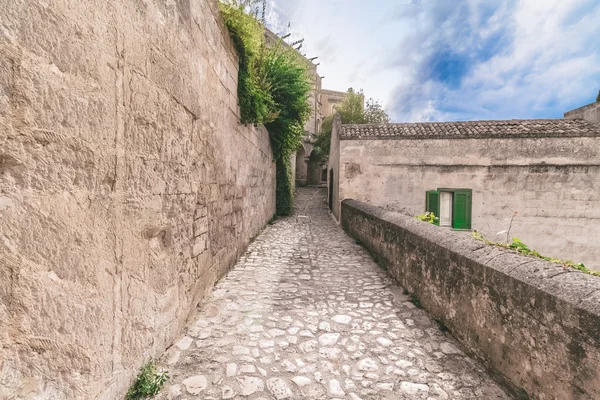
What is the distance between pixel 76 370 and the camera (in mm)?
1475

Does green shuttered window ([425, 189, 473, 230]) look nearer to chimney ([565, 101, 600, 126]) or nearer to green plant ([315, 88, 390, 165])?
chimney ([565, 101, 600, 126])

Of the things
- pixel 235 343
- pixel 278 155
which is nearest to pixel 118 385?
pixel 235 343

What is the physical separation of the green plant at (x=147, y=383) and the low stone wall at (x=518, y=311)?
2519mm

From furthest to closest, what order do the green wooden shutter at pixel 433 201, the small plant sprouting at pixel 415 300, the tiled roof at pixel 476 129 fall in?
the green wooden shutter at pixel 433 201, the tiled roof at pixel 476 129, the small plant sprouting at pixel 415 300

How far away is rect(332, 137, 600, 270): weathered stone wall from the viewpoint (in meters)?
8.95

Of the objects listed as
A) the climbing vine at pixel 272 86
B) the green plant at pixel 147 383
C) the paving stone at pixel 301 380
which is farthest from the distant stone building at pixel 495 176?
the green plant at pixel 147 383

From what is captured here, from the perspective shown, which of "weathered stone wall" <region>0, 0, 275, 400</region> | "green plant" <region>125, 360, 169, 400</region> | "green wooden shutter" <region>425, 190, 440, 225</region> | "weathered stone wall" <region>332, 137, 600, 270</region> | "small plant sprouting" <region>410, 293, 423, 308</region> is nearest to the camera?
"weathered stone wall" <region>0, 0, 275, 400</region>

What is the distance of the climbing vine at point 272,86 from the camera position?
4407 mm

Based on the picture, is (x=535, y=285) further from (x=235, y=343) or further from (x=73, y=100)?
(x=73, y=100)

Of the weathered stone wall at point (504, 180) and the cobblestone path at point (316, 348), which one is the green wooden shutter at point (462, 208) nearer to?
the weathered stone wall at point (504, 180)

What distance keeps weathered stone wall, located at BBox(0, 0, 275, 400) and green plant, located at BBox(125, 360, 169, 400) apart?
85 millimetres

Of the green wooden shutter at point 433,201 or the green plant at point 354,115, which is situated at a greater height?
the green plant at point 354,115

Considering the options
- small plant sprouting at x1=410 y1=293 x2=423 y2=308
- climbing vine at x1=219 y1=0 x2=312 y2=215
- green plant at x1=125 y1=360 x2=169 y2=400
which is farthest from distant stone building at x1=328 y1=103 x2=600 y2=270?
green plant at x1=125 y1=360 x2=169 y2=400

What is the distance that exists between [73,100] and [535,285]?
2978 mm
